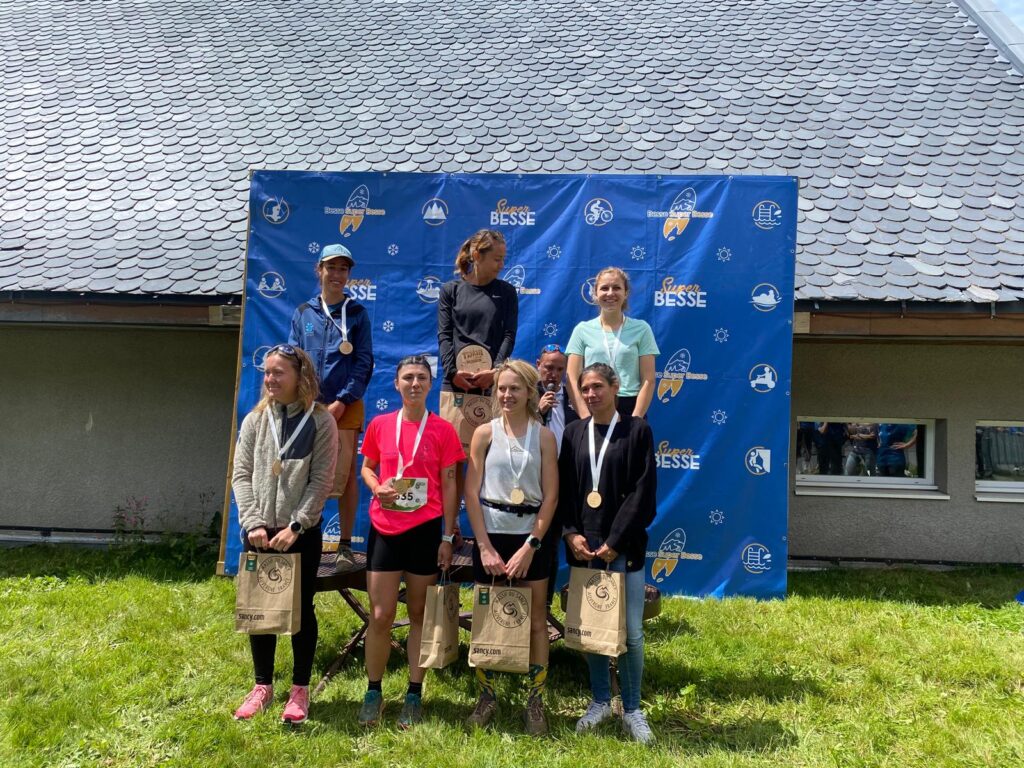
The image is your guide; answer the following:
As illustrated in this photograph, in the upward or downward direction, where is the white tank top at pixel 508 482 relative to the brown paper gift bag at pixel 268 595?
upward

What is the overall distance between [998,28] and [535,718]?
30.1 ft

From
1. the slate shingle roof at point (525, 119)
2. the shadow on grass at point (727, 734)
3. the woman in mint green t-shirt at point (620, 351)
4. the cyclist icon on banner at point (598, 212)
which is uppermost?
the slate shingle roof at point (525, 119)

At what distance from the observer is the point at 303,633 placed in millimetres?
3477

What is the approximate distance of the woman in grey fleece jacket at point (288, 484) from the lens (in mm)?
3423

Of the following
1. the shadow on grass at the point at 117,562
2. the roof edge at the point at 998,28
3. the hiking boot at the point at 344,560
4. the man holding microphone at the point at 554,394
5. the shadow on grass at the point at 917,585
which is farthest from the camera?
the roof edge at the point at 998,28

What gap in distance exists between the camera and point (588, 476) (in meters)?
3.40

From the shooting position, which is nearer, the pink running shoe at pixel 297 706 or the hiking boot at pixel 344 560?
the pink running shoe at pixel 297 706

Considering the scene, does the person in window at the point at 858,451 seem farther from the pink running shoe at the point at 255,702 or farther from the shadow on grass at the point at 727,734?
the pink running shoe at the point at 255,702

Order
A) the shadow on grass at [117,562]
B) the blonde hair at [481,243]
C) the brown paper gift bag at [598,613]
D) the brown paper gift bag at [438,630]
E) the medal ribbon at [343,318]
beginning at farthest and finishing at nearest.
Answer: the shadow on grass at [117,562], the medal ribbon at [343,318], the blonde hair at [481,243], the brown paper gift bag at [438,630], the brown paper gift bag at [598,613]

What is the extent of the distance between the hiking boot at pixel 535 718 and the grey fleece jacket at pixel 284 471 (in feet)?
4.36

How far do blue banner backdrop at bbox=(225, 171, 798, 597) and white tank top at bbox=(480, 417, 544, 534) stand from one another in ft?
7.02

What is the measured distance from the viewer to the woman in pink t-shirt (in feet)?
11.3

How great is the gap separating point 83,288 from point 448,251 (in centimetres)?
302

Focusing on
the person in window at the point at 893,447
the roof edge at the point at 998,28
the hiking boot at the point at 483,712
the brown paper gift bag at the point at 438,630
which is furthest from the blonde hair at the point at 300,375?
the roof edge at the point at 998,28
